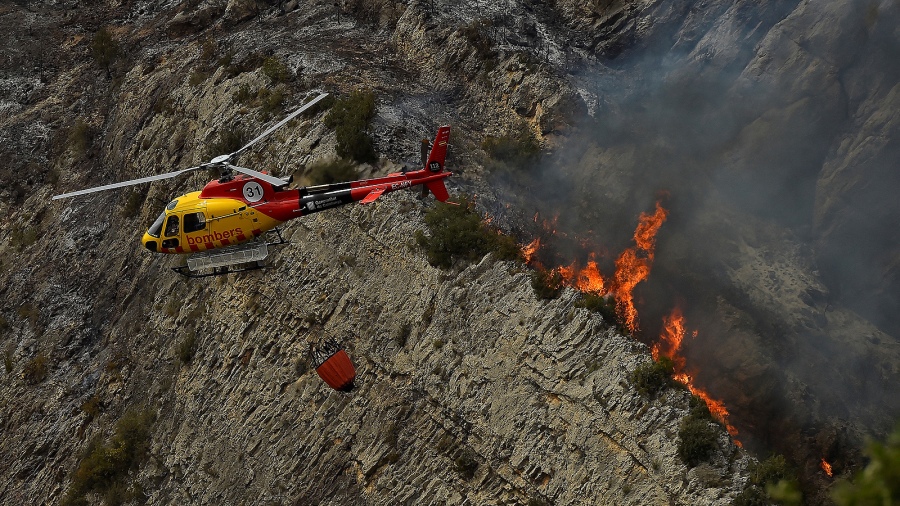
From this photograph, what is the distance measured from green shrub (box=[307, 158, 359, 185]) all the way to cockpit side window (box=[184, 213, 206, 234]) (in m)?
5.72

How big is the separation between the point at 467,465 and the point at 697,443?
797 centimetres

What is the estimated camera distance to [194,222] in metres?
27.5

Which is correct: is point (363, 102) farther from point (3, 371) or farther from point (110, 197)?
point (3, 371)

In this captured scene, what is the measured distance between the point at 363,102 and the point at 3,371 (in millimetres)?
23407

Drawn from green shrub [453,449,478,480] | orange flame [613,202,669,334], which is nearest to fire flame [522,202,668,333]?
orange flame [613,202,669,334]

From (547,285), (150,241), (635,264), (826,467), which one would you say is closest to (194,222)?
(150,241)

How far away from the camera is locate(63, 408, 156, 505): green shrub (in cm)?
3228

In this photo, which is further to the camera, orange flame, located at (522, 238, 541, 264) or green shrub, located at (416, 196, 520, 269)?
green shrub, located at (416, 196, 520, 269)

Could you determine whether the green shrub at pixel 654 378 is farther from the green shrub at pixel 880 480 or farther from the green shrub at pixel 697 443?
the green shrub at pixel 880 480

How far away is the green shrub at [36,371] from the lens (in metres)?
36.9

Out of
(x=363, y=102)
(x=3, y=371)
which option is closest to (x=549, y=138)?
(x=363, y=102)

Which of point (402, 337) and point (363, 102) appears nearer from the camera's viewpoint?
point (402, 337)

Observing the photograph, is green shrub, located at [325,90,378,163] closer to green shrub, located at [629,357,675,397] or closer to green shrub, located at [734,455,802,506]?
green shrub, located at [629,357,675,397]

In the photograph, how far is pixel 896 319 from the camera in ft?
82.1
